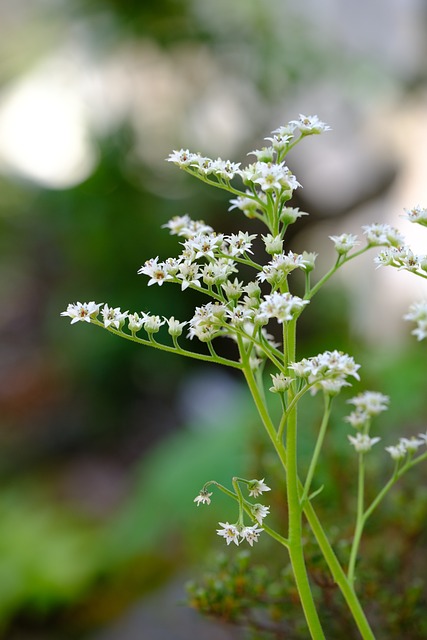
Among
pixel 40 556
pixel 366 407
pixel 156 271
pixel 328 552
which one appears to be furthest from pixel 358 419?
pixel 40 556

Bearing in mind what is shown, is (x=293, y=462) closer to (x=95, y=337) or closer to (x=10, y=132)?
(x=95, y=337)

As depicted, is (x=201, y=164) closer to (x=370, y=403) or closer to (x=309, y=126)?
(x=309, y=126)

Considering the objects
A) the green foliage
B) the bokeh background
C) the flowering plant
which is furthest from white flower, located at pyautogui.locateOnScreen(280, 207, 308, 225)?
the bokeh background

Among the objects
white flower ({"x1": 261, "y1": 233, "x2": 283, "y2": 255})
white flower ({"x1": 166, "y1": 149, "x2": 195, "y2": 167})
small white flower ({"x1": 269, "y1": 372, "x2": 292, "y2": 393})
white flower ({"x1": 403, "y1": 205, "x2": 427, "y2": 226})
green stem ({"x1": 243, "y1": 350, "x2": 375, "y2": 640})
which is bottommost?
green stem ({"x1": 243, "y1": 350, "x2": 375, "y2": 640})

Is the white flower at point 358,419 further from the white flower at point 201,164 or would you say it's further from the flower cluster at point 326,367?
the white flower at point 201,164

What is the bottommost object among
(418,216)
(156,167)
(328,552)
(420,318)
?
(328,552)

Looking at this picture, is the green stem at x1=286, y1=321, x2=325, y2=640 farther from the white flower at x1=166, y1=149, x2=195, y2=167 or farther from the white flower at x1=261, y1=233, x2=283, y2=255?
the white flower at x1=166, y1=149, x2=195, y2=167

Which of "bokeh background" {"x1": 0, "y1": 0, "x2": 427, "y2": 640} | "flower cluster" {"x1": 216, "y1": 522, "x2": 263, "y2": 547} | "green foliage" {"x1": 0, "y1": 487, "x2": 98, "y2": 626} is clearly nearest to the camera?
"flower cluster" {"x1": 216, "y1": 522, "x2": 263, "y2": 547}

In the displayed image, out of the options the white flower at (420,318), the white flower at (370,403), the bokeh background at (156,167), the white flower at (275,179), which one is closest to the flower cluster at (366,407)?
the white flower at (370,403)
